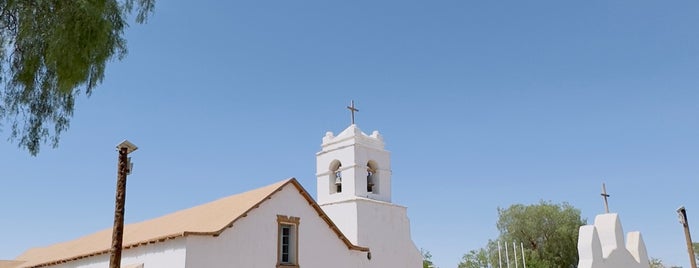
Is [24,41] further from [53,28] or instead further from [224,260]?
[224,260]

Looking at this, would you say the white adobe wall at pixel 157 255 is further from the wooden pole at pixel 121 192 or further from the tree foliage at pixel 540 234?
the tree foliage at pixel 540 234

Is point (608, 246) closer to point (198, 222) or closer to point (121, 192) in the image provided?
point (198, 222)

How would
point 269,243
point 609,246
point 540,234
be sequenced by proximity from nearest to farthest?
point 269,243, point 609,246, point 540,234

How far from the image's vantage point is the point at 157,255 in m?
18.9

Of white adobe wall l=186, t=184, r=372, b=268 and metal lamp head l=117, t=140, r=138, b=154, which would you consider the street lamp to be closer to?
metal lamp head l=117, t=140, r=138, b=154

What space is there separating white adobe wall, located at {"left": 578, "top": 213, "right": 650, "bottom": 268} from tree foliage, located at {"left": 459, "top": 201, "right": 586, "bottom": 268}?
66.6 ft

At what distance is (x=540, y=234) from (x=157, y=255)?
35120mm

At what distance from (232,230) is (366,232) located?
23.0 feet

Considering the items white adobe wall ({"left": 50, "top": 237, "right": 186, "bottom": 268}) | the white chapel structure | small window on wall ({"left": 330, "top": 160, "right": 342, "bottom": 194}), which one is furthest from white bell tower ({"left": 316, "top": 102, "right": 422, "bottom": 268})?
white adobe wall ({"left": 50, "top": 237, "right": 186, "bottom": 268})

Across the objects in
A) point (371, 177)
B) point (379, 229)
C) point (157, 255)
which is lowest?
point (157, 255)

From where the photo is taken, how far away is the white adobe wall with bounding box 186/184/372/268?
714 inches

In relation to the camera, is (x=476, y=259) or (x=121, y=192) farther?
(x=476, y=259)

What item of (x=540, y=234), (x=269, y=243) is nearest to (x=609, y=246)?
(x=269, y=243)

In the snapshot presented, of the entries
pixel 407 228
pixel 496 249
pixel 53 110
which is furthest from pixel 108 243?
pixel 496 249
